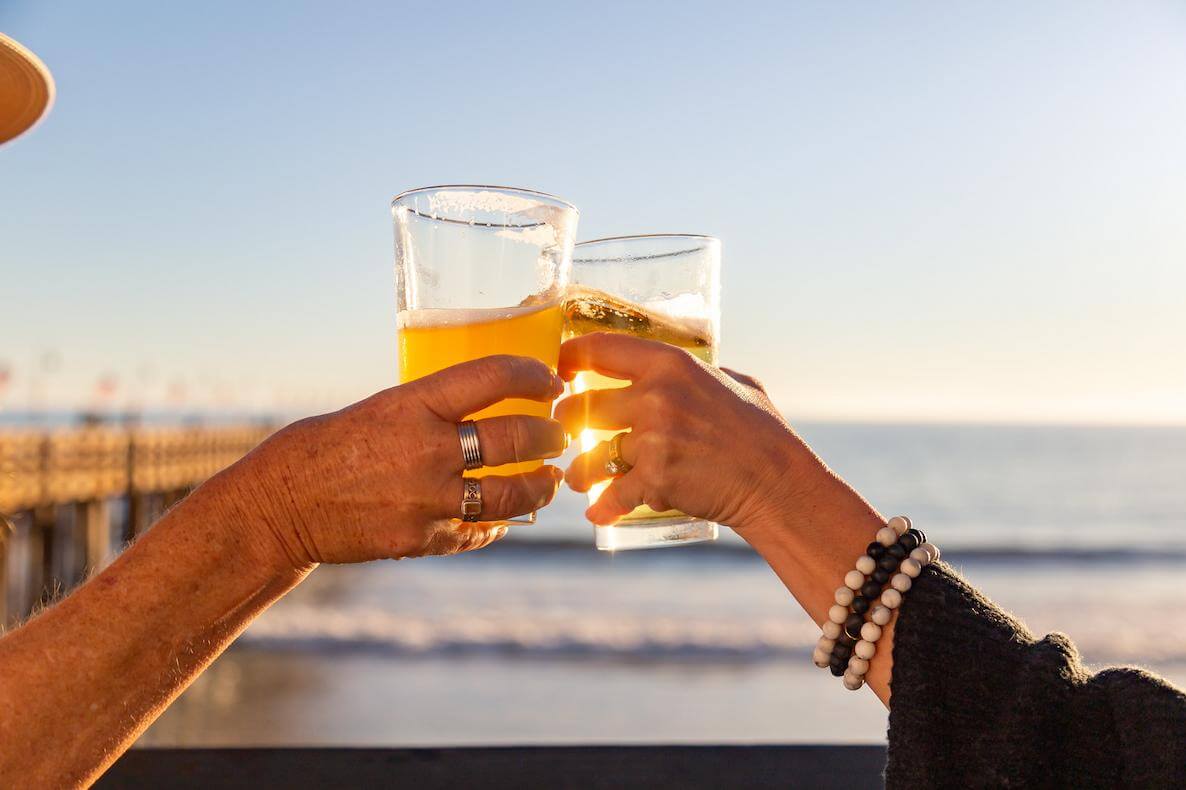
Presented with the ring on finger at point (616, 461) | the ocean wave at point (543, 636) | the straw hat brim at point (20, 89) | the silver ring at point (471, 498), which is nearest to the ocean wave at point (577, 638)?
the ocean wave at point (543, 636)

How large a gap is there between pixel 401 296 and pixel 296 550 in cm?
45

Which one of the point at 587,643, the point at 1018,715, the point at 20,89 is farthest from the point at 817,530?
the point at 587,643

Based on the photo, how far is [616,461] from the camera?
1455 mm

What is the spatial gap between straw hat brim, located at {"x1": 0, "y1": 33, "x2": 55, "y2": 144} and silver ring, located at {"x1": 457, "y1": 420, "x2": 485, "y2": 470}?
1.56 m

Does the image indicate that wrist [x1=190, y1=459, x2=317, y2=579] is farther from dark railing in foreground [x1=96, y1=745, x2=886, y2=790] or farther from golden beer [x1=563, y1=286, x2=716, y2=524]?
golden beer [x1=563, y1=286, x2=716, y2=524]

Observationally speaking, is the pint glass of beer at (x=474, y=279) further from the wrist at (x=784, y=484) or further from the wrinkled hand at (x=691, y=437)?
the wrist at (x=784, y=484)

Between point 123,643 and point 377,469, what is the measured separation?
15.3 inches

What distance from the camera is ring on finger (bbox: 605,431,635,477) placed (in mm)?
1436

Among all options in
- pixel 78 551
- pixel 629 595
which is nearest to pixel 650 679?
pixel 629 595

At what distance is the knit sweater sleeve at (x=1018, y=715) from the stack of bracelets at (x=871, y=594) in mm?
83

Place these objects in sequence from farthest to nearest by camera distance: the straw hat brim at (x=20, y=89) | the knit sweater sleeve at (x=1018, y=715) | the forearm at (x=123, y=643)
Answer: the straw hat brim at (x=20, y=89) < the forearm at (x=123, y=643) < the knit sweater sleeve at (x=1018, y=715)

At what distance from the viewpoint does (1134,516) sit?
2870cm

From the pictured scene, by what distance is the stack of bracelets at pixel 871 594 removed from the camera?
1.28m

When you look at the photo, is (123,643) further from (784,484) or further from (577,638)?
(577,638)
